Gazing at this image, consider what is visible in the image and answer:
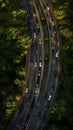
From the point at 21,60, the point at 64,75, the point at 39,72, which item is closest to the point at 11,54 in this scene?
the point at 21,60

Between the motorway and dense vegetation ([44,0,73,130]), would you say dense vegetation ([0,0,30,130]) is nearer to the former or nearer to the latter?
the motorway

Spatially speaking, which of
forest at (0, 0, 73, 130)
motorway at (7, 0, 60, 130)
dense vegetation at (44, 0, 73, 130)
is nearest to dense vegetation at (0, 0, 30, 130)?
forest at (0, 0, 73, 130)

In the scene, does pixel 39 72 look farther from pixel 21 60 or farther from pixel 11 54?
pixel 11 54

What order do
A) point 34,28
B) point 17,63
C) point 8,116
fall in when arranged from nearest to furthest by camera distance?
point 8,116 → point 17,63 → point 34,28

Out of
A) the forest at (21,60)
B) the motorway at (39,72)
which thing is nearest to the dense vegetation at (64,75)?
the forest at (21,60)

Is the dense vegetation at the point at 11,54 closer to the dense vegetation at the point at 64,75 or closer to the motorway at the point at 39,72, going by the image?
the motorway at the point at 39,72

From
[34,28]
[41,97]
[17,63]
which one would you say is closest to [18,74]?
[17,63]

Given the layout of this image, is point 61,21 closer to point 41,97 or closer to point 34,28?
point 34,28
